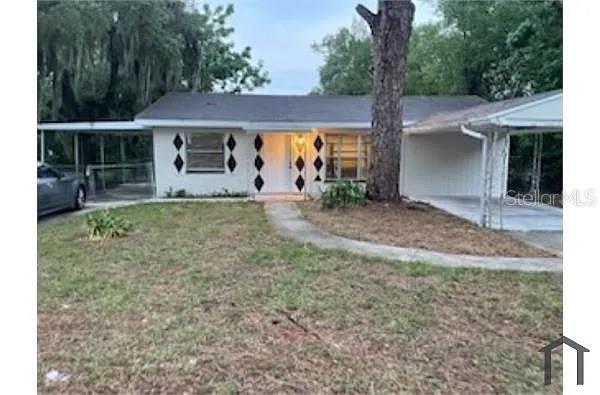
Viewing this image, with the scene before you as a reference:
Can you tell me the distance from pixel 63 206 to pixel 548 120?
10.2 meters

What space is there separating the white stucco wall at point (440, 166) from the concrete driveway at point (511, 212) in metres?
0.71

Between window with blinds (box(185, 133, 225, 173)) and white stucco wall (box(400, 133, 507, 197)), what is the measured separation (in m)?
5.44

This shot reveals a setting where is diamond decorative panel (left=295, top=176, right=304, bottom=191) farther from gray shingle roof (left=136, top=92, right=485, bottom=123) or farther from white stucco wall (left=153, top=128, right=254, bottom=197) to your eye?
gray shingle roof (left=136, top=92, right=485, bottom=123)

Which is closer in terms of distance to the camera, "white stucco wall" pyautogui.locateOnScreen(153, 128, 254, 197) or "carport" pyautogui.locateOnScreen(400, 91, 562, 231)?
"carport" pyautogui.locateOnScreen(400, 91, 562, 231)

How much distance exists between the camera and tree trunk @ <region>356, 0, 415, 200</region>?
11102mm

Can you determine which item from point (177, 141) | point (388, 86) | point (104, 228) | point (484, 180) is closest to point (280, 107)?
point (177, 141)

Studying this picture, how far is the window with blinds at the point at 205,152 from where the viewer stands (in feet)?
49.9

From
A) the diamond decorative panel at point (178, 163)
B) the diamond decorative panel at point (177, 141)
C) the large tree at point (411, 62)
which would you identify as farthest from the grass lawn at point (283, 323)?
the large tree at point (411, 62)

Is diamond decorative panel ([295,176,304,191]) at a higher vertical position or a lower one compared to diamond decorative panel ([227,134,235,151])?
lower

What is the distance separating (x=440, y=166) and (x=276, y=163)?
4901 mm

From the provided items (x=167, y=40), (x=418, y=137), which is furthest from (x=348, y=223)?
(x=167, y=40)

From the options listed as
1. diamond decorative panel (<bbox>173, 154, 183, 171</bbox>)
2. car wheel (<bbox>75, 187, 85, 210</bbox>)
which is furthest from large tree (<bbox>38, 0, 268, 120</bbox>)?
car wheel (<bbox>75, 187, 85, 210</bbox>)

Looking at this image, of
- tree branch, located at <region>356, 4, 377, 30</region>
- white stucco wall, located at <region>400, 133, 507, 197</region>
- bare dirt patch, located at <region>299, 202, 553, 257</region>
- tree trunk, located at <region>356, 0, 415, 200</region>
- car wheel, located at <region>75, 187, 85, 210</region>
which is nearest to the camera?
bare dirt patch, located at <region>299, 202, 553, 257</region>

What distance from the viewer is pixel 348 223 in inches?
375
